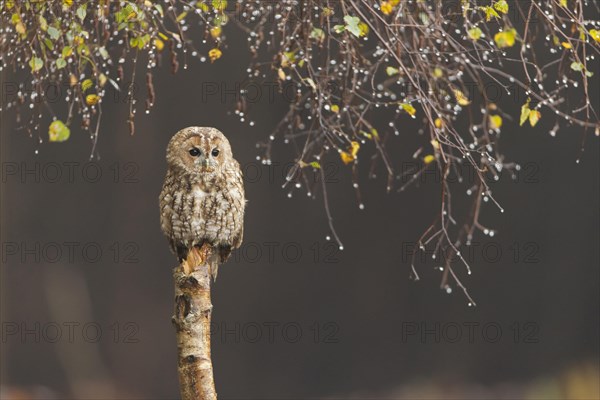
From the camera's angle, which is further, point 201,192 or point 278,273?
point 278,273

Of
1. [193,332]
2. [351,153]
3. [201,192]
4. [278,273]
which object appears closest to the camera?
[193,332]

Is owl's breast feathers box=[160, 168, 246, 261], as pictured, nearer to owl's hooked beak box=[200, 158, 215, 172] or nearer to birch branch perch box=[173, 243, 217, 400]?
owl's hooked beak box=[200, 158, 215, 172]

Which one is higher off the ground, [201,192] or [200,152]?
[200,152]

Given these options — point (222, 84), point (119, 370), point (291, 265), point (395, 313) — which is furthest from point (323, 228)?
point (119, 370)

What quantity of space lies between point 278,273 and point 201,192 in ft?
8.21

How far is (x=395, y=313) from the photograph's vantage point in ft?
20.4

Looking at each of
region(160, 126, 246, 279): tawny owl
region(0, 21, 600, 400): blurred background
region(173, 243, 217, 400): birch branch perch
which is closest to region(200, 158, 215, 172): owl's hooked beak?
region(160, 126, 246, 279): tawny owl

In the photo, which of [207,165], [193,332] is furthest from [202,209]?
[193,332]

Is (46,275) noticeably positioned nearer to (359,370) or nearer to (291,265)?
(291,265)

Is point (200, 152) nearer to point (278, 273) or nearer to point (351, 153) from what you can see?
point (351, 153)

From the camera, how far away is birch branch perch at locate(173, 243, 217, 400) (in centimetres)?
333

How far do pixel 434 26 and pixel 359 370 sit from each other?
11.4 feet

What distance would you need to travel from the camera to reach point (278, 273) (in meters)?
6.20

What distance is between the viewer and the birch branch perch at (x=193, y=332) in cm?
333
